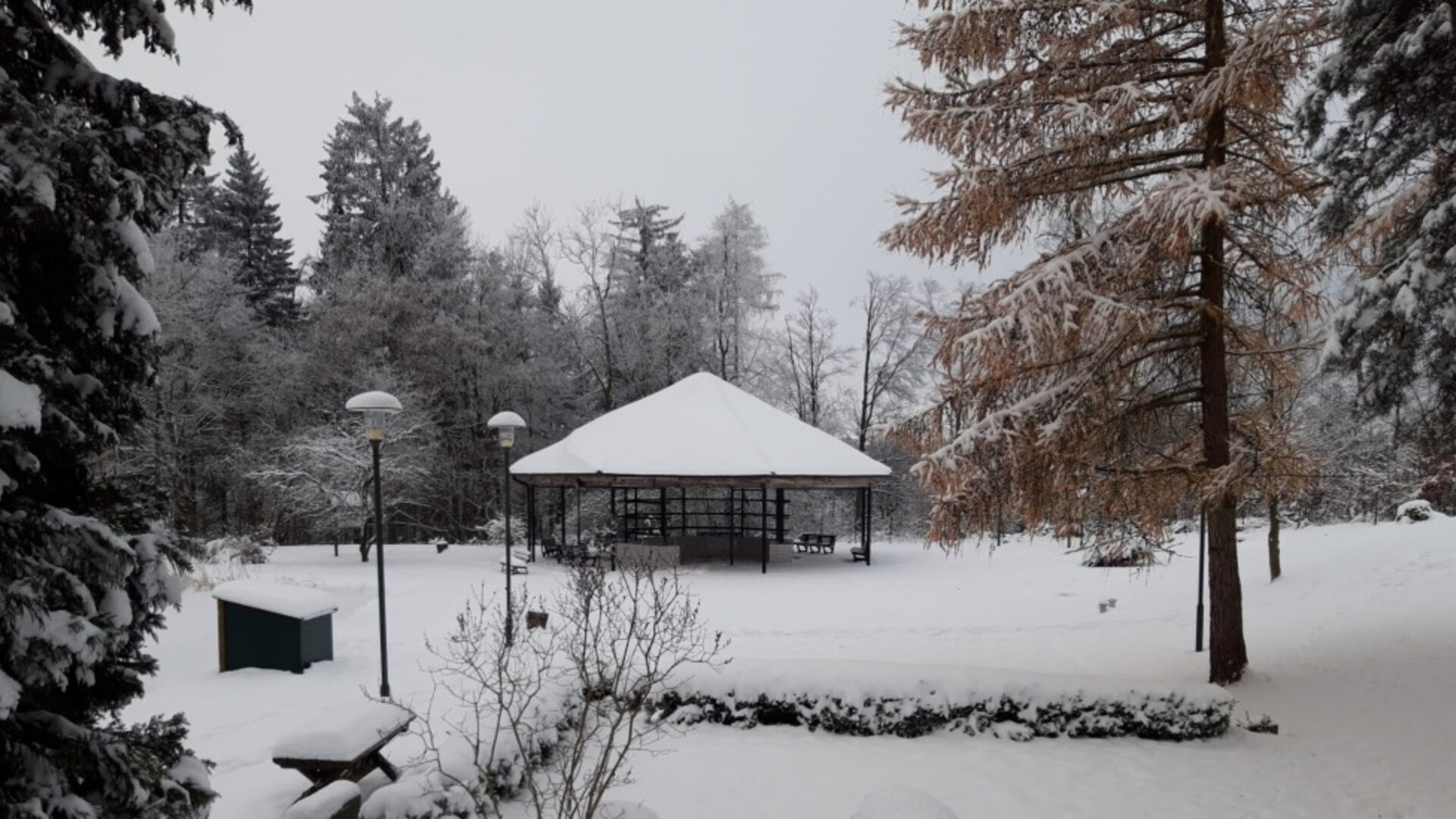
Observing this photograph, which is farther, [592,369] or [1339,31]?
[592,369]

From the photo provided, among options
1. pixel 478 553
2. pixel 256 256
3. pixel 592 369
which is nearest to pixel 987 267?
pixel 478 553

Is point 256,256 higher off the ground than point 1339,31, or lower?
higher

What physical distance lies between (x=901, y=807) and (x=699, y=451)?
1502cm

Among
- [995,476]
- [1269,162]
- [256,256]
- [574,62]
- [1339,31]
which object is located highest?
[574,62]

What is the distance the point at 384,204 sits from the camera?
2823 centimetres

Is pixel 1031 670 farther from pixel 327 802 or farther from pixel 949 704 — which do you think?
pixel 327 802

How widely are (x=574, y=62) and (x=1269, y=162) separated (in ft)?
334

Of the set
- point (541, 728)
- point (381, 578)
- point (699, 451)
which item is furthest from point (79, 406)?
point (699, 451)

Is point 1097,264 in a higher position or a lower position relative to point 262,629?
higher

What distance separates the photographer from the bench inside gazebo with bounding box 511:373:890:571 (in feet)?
59.1

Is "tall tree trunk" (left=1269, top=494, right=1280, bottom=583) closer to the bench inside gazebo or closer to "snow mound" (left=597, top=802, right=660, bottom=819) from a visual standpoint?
the bench inside gazebo

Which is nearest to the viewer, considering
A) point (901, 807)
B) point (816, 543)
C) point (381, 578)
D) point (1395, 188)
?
point (901, 807)

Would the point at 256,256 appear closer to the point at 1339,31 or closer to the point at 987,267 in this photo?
the point at 987,267

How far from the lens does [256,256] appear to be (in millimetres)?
31203
